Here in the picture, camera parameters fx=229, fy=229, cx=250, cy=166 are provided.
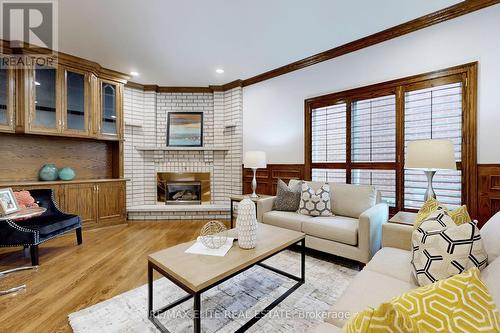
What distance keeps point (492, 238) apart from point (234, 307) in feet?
5.36

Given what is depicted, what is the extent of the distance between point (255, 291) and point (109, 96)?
158 inches

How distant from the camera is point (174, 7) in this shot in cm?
237

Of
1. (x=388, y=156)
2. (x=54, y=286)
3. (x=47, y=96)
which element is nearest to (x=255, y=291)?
(x=54, y=286)

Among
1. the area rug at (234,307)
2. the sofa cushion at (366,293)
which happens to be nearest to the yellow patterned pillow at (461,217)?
the sofa cushion at (366,293)

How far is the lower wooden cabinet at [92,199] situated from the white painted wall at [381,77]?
Answer: 2536 millimetres

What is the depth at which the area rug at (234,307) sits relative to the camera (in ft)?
5.10

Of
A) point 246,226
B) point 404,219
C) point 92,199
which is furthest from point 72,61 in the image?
point 404,219

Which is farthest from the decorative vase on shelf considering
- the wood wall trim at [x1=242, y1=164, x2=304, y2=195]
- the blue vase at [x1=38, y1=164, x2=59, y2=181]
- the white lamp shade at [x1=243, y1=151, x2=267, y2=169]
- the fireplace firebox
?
the blue vase at [x1=38, y1=164, x2=59, y2=181]

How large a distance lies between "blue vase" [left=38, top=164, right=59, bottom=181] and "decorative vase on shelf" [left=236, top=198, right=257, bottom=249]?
352 centimetres

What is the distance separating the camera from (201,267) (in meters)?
1.43

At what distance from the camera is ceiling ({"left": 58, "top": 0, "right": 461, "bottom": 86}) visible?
7.75 feet

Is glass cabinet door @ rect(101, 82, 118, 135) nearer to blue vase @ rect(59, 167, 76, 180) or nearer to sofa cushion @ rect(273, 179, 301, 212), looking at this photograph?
blue vase @ rect(59, 167, 76, 180)

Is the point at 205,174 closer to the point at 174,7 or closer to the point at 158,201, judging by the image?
the point at 158,201

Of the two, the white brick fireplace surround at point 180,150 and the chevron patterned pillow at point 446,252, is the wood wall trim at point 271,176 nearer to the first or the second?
the white brick fireplace surround at point 180,150
